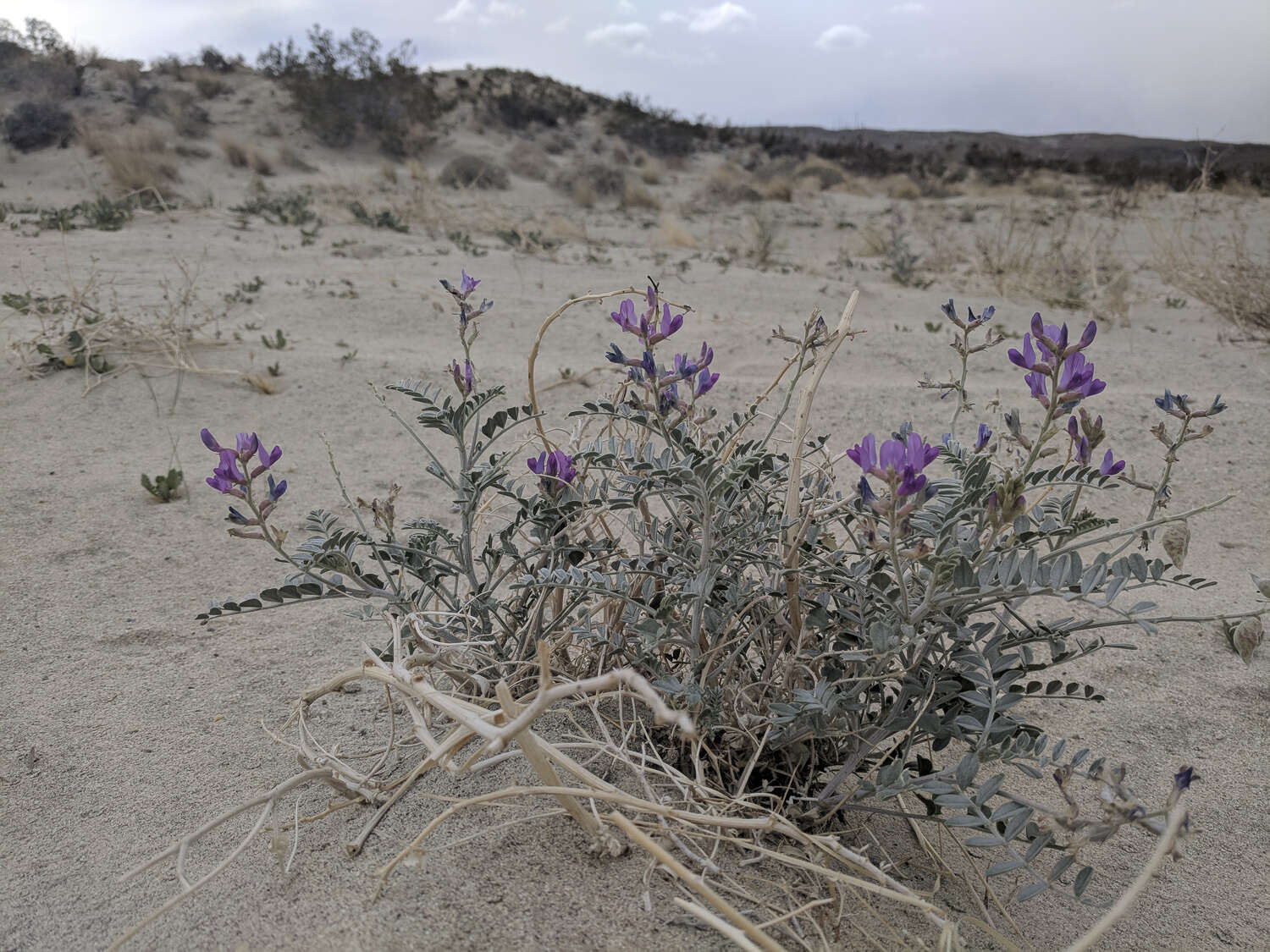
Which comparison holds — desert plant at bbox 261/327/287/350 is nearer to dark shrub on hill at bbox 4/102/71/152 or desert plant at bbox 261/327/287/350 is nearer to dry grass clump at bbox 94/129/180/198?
dry grass clump at bbox 94/129/180/198

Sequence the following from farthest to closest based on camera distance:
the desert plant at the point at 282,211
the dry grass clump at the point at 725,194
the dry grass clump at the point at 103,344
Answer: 1. the dry grass clump at the point at 725,194
2. the desert plant at the point at 282,211
3. the dry grass clump at the point at 103,344

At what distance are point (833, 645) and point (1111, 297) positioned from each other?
5606mm

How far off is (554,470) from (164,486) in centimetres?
201

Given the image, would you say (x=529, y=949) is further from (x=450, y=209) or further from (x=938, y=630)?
(x=450, y=209)

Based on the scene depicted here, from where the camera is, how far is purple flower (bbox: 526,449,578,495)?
1.40m

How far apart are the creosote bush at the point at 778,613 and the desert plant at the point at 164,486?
5.22 feet

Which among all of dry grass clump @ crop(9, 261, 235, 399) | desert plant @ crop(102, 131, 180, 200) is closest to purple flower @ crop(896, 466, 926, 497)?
dry grass clump @ crop(9, 261, 235, 399)

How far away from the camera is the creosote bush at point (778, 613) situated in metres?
1.08

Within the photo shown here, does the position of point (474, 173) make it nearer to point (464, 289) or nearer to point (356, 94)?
point (356, 94)

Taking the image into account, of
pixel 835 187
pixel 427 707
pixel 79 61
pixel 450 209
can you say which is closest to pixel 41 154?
pixel 79 61

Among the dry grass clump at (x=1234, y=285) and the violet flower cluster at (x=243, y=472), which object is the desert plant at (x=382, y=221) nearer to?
the dry grass clump at (x=1234, y=285)

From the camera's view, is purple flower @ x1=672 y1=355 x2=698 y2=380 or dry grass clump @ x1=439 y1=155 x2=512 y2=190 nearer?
purple flower @ x1=672 y1=355 x2=698 y2=380

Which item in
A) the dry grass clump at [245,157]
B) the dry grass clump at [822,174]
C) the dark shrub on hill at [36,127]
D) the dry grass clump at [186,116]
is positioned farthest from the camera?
the dry grass clump at [822,174]

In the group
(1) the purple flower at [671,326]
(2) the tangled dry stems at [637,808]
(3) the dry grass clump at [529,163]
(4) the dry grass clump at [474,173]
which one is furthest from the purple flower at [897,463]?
(3) the dry grass clump at [529,163]
